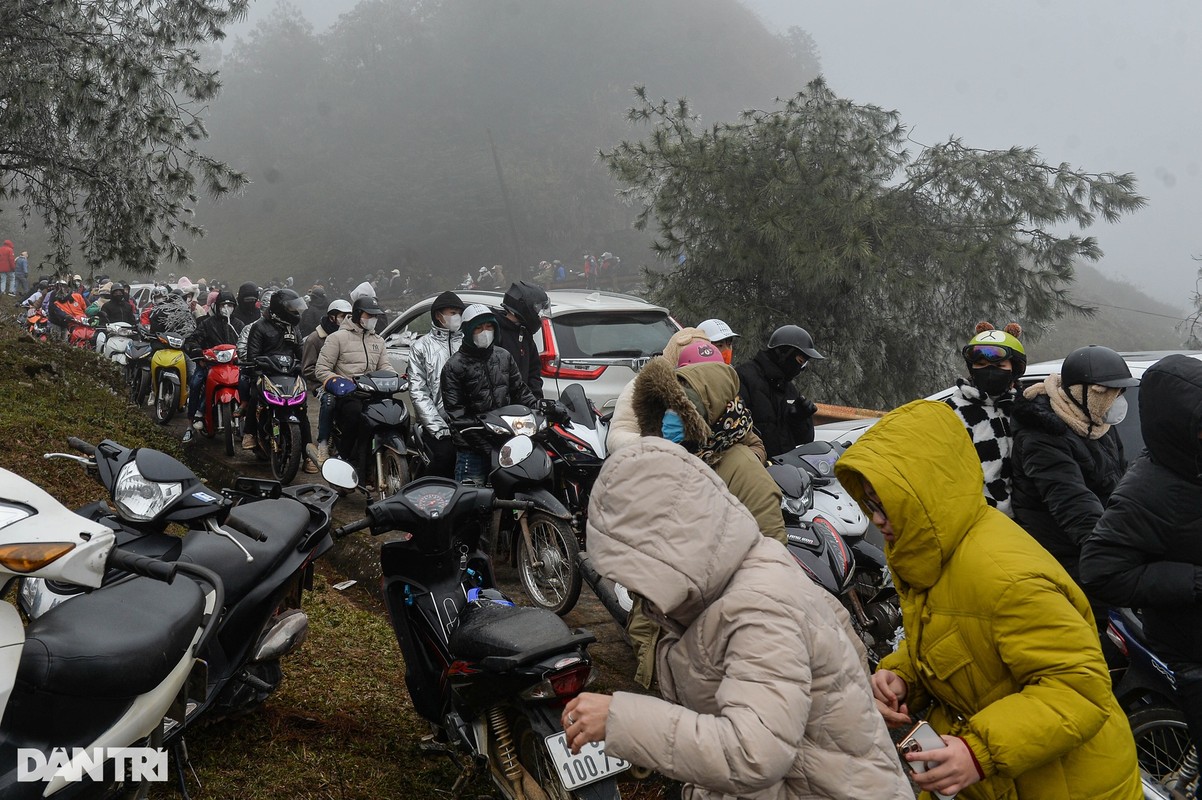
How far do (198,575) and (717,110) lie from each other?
8326 centimetres

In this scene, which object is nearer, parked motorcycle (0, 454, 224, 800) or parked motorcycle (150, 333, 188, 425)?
parked motorcycle (0, 454, 224, 800)

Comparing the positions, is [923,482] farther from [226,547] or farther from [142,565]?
[226,547]

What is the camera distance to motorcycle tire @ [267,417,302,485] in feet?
26.1

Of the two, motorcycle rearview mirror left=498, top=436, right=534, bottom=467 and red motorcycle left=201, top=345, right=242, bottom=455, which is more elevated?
motorcycle rearview mirror left=498, top=436, right=534, bottom=467

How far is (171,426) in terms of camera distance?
33.5 ft

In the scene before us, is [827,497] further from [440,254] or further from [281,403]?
[440,254]

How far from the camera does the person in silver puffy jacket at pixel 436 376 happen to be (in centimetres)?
652

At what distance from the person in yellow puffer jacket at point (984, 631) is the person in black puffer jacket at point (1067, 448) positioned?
1.80 m

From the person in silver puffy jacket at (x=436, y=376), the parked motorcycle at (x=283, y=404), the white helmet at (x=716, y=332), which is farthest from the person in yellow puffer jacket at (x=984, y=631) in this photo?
the parked motorcycle at (x=283, y=404)

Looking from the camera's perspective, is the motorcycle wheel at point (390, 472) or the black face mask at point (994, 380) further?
the motorcycle wheel at point (390, 472)

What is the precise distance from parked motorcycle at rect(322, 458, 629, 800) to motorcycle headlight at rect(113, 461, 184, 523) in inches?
22.2

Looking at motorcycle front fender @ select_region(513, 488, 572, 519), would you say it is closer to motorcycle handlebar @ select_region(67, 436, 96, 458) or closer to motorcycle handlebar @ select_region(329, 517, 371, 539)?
motorcycle handlebar @ select_region(329, 517, 371, 539)

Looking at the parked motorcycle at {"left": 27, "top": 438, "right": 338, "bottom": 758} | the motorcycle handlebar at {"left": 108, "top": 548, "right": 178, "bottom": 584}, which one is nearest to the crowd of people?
the motorcycle handlebar at {"left": 108, "top": 548, "right": 178, "bottom": 584}

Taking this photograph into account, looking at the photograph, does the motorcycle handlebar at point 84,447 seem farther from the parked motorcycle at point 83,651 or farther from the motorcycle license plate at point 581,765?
the motorcycle license plate at point 581,765
